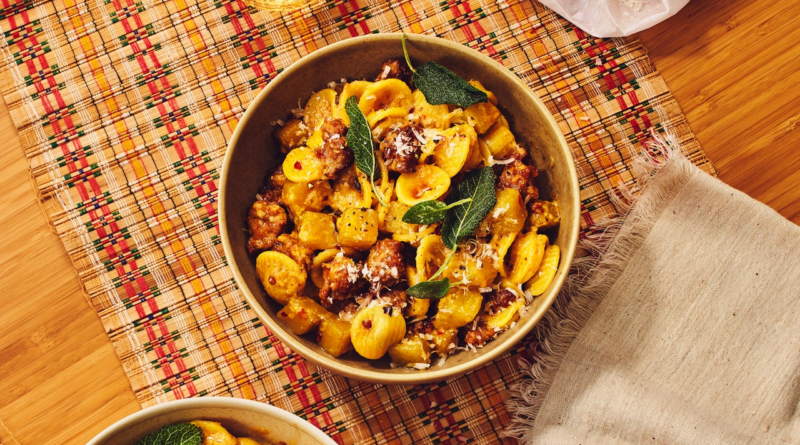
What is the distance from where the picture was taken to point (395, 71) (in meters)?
1.98

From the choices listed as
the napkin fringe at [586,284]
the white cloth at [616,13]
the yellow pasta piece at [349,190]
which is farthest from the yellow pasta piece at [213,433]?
the white cloth at [616,13]

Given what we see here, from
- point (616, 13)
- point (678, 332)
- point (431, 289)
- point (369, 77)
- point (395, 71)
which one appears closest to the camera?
point (431, 289)

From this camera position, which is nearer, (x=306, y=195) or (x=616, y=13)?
(x=306, y=195)

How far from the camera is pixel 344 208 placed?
1908 millimetres

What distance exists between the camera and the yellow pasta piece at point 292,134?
6.63 ft

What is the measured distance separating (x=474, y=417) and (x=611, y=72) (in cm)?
139

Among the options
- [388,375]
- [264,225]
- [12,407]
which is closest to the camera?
[388,375]

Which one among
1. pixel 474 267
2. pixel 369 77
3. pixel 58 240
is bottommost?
pixel 474 267

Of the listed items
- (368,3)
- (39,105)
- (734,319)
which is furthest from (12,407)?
(734,319)

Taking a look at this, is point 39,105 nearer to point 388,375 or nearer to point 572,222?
point 388,375

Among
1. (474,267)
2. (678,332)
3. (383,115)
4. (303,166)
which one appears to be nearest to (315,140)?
(303,166)

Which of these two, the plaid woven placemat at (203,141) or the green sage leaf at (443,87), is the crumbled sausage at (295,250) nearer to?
the plaid woven placemat at (203,141)

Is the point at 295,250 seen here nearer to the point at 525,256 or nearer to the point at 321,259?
the point at 321,259

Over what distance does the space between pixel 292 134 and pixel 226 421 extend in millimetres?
945
